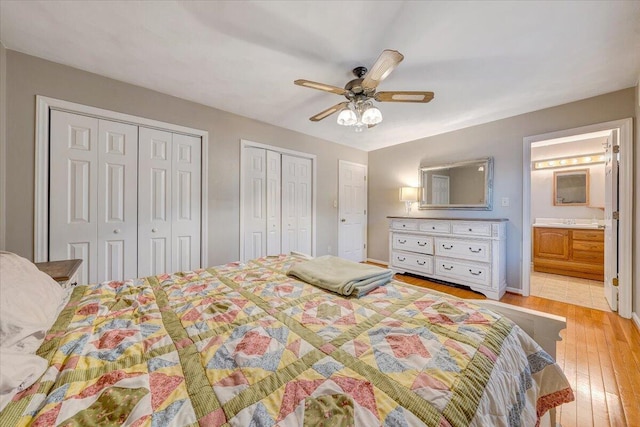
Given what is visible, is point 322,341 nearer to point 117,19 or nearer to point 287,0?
point 287,0

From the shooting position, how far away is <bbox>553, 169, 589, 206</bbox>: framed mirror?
14.0 ft

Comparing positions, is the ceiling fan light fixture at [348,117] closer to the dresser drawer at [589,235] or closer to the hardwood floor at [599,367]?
the hardwood floor at [599,367]

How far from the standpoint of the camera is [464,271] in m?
3.29

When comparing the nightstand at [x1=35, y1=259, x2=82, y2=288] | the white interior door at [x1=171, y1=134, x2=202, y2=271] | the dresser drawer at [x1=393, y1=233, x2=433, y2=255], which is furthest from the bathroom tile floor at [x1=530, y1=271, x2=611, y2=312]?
the nightstand at [x1=35, y1=259, x2=82, y2=288]

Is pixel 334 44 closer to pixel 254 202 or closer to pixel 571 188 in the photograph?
pixel 254 202

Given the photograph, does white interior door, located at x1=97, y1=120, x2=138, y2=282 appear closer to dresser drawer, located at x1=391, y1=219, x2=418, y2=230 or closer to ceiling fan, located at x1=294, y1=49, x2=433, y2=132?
ceiling fan, located at x1=294, y1=49, x2=433, y2=132

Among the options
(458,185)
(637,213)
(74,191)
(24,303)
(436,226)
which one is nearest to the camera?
(24,303)

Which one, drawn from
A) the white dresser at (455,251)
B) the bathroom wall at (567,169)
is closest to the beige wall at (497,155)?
the white dresser at (455,251)

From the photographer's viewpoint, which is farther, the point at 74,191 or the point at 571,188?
the point at 571,188

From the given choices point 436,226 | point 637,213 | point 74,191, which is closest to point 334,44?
point 74,191

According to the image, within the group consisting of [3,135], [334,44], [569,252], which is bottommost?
[569,252]

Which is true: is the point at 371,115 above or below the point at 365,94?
below

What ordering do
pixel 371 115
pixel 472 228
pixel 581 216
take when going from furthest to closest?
pixel 581 216 → pixel 472 228 → pixel 371 115

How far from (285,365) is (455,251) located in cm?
329
